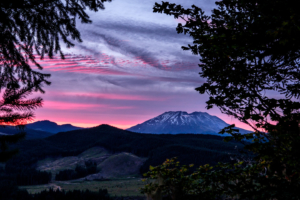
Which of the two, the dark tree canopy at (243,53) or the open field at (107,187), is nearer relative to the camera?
the dark tree canopy at (243,53)

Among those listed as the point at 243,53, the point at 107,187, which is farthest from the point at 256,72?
the point at 107,187

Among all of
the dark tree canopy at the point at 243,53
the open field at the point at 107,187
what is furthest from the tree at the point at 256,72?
the open field at the point at 107,187

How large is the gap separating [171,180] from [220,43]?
5.74m

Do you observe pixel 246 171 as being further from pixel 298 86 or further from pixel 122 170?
pixel 122 170

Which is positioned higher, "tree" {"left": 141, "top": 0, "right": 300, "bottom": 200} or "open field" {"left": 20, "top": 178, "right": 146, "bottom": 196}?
"tree" {"left": 141, "top": 0, "right": 300, "bottom": 200}

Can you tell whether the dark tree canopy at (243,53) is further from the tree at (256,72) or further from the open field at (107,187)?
the open field at (107,187)

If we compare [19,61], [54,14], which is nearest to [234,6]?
[54,14]

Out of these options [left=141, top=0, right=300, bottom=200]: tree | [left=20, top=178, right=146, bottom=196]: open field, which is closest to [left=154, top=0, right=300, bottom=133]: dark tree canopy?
[left=141, top=0, right=300, bottom=200]: tree

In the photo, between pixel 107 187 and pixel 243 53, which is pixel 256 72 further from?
pixel 107 187

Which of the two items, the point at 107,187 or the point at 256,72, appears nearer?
the point at 256,72

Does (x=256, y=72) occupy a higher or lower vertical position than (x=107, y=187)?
higher

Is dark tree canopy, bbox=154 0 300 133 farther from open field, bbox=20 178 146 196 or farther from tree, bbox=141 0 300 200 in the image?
open field, bbox=20 178 146 196

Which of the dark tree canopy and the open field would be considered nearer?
the dark tree canopy

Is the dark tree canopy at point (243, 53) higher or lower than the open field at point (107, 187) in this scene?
higher
